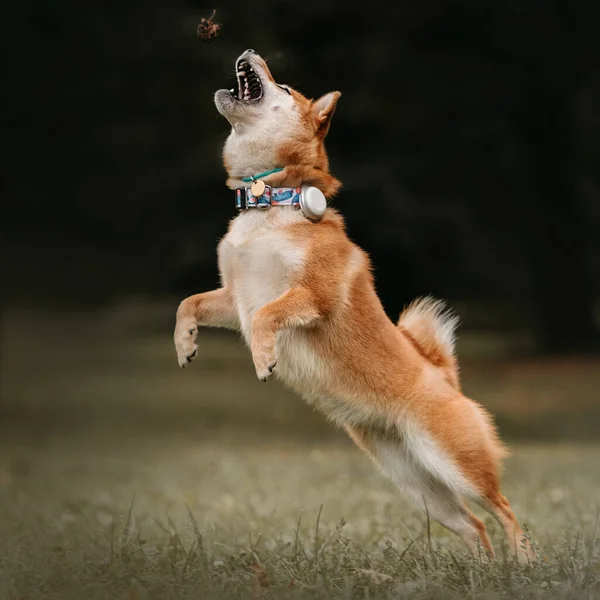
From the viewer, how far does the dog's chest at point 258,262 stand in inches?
145

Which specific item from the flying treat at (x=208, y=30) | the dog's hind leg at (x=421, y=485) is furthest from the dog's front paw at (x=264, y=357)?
the flying treat at (x=208, y=30)

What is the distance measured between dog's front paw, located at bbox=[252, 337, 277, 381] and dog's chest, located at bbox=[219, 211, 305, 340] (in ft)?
1.10

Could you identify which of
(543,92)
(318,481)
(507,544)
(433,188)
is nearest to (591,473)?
(318,481)

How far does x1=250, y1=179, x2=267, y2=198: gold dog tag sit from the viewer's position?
3721mm

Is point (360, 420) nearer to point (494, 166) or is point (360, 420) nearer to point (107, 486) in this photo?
point (107, 486)

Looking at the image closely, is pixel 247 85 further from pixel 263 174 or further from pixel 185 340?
pixel 185 340

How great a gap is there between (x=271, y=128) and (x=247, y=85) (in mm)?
196

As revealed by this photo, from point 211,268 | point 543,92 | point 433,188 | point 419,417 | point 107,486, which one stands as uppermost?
point 543,92

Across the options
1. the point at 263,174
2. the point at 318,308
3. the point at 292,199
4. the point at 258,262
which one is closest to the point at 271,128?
the point at 263,174

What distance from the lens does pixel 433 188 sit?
37.9 feet

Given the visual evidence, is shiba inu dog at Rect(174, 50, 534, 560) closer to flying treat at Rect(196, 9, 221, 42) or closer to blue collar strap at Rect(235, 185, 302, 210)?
blue collar strap at Rect(235, 185, 302, 210)

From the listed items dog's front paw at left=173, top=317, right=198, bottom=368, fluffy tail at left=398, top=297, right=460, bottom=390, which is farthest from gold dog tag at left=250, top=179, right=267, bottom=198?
fluffy tail at left=398, top=297, right=460, bottom=390

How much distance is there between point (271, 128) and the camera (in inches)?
148

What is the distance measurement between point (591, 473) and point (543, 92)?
622 cm
